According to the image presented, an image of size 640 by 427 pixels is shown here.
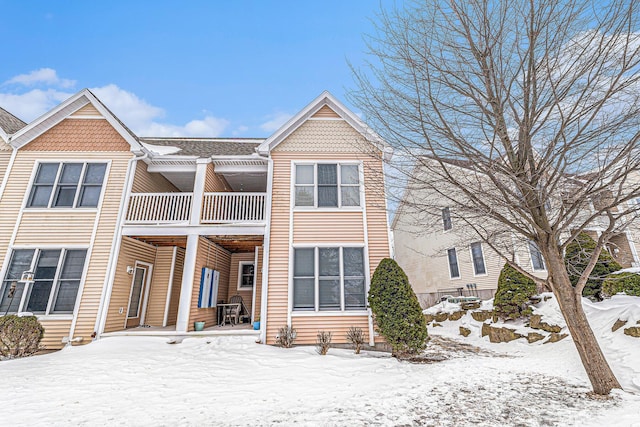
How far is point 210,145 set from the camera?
12570 mm

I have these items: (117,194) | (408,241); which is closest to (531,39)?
(117,194)

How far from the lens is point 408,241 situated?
20828mm

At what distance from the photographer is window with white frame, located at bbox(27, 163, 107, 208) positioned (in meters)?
9.26

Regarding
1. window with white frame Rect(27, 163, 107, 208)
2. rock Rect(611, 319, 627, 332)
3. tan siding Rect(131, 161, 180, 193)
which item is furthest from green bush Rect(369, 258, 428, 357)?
window with white frame Rect(27, 163, 107, 208)

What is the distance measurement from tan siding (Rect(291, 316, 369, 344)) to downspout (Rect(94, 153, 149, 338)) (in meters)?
5.54

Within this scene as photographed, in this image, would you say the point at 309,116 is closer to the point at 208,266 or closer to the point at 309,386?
the point at 208,266

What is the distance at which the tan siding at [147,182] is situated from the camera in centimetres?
992

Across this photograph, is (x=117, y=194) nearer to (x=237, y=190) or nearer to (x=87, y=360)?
(x=237, y=190)

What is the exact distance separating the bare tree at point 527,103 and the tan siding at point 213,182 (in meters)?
6.56

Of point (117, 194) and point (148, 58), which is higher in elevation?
point (148, 58)

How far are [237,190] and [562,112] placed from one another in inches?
432

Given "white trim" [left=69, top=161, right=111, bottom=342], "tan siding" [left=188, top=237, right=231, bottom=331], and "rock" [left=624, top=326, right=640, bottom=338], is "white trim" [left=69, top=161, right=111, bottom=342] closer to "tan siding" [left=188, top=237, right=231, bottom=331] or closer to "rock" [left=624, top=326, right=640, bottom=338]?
"tan siding" [left=188, top=237, right=231, bottom=331]

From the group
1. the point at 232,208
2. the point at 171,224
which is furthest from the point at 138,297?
the point at 232,208

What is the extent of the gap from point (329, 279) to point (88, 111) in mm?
10273
